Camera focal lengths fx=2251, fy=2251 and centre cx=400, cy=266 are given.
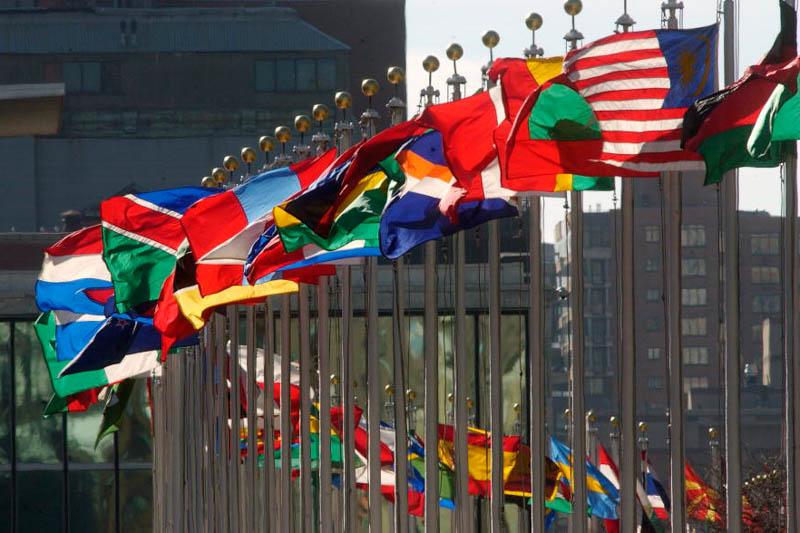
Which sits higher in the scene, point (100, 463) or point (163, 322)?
point (163, 322)

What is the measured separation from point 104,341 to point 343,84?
76635 mm

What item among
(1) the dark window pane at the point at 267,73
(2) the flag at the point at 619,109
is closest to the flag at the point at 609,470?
(2) the flag at the point at 619,109

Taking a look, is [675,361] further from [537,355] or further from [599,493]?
[599,493]

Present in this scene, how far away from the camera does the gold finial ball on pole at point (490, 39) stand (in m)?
22.5

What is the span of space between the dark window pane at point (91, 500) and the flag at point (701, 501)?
1873 cm

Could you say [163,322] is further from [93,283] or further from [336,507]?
[336,507]

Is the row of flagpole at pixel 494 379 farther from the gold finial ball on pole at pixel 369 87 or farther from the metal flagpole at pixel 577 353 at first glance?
the gold finial ball on pole at pixel 369 87

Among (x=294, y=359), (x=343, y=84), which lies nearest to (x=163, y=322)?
(x=294, y=359)

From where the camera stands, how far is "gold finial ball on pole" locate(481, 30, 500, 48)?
2247 cm

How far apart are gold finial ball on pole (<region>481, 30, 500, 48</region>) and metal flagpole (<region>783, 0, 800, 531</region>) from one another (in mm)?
4850

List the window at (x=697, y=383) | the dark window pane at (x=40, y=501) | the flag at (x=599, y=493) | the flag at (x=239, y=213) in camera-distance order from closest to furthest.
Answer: the flag at (x=239, y=213), the flag at (x=599, y=493), the dark window pane at (x=40, y=501), the window at (x=697, y=383)

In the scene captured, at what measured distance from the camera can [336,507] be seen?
53.3m

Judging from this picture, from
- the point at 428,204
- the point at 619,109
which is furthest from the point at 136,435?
the point at 619,109

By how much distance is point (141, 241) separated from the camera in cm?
3288
